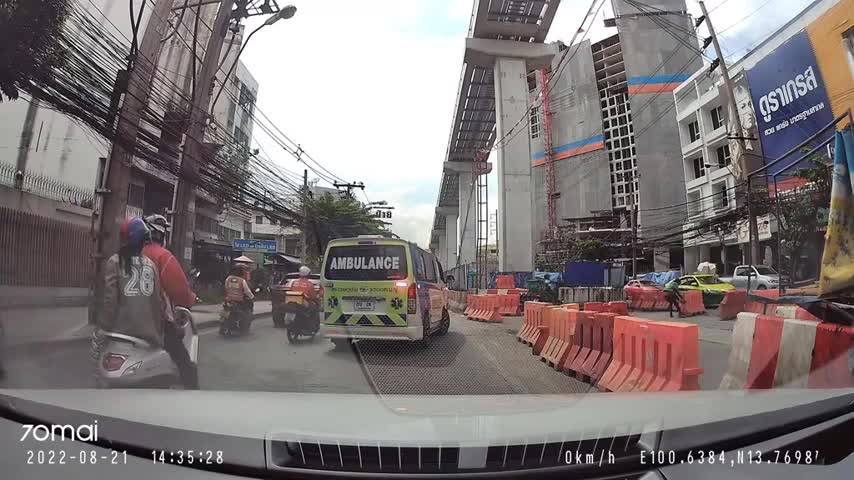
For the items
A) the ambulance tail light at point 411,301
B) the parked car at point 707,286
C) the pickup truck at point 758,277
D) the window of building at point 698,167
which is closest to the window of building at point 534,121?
the window of building at point 698,167

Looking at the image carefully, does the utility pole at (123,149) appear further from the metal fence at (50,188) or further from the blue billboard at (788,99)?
the blue billboard at (788,99)

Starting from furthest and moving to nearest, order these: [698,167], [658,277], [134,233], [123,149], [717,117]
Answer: [658,277] < [698,167] < [717,117] < [123,149] < [134,233]

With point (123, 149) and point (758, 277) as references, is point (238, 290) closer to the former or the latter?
point (123, 149)

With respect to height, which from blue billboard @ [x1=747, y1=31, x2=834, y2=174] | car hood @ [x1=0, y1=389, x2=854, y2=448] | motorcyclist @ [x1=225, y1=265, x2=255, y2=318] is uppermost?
blue billboard @ [x1=747, y1=31, x2=834, y2=174]

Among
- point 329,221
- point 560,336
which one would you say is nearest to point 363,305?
point 560,336

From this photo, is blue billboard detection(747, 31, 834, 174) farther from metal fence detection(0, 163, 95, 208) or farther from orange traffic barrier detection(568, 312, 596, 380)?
metal fence detection(0, 163, 95, 208)

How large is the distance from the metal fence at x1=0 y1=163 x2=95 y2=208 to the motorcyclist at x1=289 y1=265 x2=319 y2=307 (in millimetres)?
3163

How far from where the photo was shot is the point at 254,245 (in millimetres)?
5414

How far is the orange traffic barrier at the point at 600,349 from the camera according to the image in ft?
15.7

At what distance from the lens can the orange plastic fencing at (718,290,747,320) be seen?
29.1 ft

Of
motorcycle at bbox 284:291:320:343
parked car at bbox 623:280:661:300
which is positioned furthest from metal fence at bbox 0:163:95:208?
parked car at bbox 623:280:661:300

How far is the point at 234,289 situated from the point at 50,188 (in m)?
1.81

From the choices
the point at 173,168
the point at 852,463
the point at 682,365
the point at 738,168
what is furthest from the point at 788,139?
the point at 173,168

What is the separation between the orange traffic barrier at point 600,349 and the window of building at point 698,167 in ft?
23.8
